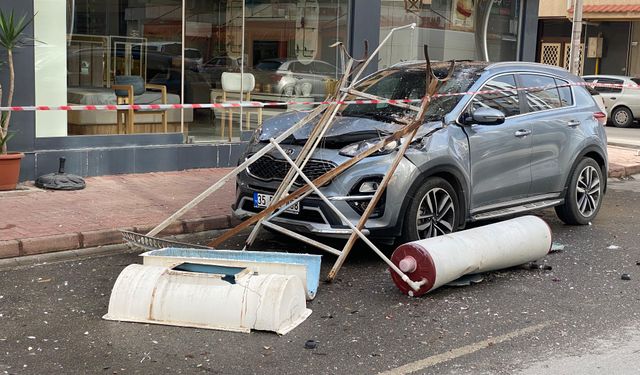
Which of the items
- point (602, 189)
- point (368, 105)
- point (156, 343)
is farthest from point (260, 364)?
point (602, 189)

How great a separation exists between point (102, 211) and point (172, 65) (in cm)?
392

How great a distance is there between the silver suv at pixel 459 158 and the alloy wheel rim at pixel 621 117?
16933mm

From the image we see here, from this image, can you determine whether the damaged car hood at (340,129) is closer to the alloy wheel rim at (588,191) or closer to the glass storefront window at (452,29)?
the alloy wheel rim at (588,191)

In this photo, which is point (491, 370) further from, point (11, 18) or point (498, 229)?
point (11, 18)

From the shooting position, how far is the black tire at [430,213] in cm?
720

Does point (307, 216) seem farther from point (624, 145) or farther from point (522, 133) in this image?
point (624, 145)

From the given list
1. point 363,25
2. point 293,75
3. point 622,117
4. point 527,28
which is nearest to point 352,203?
→ point 293,75

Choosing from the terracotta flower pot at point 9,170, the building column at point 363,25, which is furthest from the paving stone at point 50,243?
the building column at point 363,25

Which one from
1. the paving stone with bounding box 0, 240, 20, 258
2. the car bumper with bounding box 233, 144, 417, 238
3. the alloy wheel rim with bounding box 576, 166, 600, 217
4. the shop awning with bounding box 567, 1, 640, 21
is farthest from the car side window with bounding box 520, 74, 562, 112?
the shop awning with bounding box 567, 1, 640, 21

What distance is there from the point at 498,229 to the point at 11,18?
620cm

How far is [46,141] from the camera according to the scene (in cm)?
1043

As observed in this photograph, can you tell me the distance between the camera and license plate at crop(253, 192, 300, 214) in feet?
23.6

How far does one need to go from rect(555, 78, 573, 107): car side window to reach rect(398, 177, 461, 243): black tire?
240 centimetres

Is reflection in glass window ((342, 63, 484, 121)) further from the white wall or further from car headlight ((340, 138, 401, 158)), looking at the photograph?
the white wall
